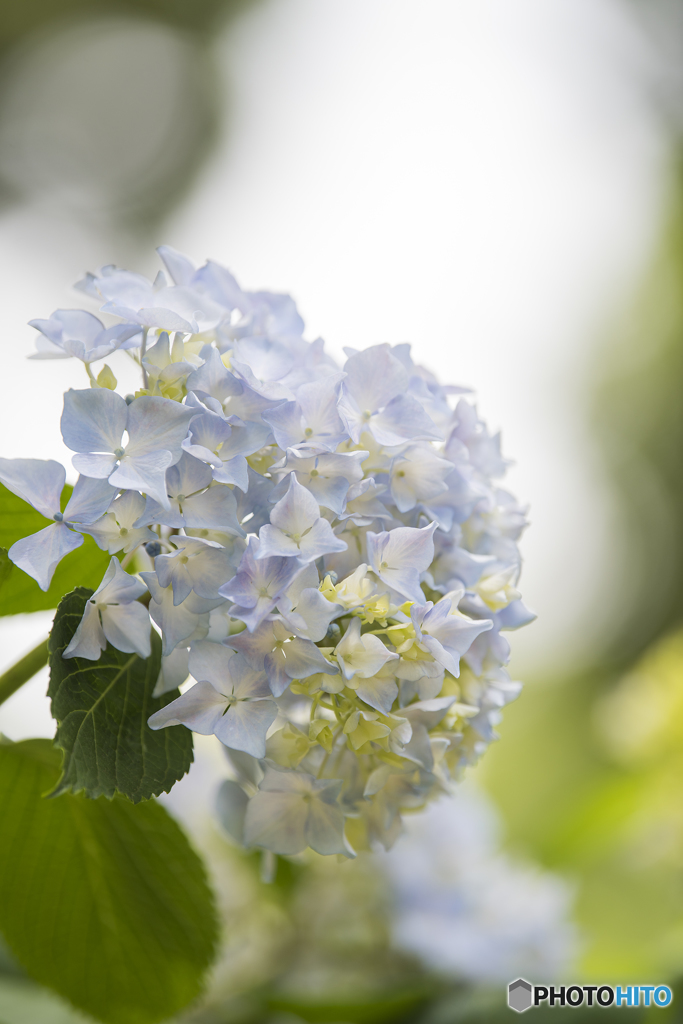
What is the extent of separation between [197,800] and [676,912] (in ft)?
2.25

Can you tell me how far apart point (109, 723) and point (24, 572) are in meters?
0.08

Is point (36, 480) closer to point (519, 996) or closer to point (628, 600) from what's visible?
point (519, 996)

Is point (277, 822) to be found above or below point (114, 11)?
below

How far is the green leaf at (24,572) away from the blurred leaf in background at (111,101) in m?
4.24

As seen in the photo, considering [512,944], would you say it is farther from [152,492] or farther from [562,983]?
[152,492]

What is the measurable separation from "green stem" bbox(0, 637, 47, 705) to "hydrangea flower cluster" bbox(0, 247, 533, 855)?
0.06 m

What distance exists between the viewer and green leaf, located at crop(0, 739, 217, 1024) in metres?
0.38

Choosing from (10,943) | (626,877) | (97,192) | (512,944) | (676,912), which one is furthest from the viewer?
(97,192)

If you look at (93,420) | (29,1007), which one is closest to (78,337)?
(93,420)

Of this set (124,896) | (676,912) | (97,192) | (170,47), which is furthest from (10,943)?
(170,47)

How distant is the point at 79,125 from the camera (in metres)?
4.41

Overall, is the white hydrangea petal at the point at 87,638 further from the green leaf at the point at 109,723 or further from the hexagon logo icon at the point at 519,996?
the hexagon logo icon at the point at 519,996

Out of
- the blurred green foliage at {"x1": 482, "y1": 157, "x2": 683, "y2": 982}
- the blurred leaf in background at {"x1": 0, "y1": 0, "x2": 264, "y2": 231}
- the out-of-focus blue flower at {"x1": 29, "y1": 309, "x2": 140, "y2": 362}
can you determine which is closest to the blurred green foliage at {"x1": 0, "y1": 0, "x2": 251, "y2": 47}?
the blurred leaf in background at {"x1": 0, "y1": 0, "x2": 264, "y2": 231}

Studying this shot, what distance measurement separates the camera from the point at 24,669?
327mm
